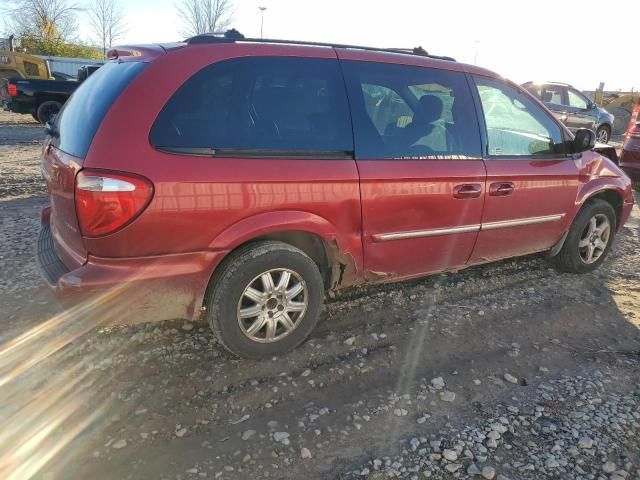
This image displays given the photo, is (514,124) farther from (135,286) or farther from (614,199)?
(135,286)

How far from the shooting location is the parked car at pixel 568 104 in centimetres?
1396

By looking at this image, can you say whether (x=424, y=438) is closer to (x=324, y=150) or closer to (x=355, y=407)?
(x=355, y=407)

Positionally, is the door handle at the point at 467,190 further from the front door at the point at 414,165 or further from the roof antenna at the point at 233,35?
the roof antenna at the point at 233,35

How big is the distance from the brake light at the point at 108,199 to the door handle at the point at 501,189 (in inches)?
95.5

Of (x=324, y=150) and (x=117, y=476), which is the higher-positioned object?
(x=324, y=150)

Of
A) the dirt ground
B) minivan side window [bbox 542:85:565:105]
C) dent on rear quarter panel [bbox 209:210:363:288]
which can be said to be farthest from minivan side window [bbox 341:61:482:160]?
minivan side window [bbox 542:85:565:105]

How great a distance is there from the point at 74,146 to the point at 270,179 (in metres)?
1.05

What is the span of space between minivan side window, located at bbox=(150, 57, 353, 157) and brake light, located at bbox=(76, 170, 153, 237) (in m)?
0.25

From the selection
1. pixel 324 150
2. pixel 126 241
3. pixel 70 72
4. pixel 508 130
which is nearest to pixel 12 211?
pixel 126 241

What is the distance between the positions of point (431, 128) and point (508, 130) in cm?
81

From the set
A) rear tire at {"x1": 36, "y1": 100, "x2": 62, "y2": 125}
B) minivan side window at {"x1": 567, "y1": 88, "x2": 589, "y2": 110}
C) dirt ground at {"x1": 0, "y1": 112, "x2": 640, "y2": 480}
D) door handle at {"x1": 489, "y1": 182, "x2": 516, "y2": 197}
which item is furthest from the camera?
rear tire at {"x1": 36, "y1": 100, "x2": 62, "y2": 125}

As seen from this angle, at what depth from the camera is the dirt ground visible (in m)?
2.25

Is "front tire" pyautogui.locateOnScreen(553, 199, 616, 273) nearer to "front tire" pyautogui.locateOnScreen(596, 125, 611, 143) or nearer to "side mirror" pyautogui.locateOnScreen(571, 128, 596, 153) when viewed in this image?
"side mirror" pyautogui.locateOnScreen(571, 128, 596, 153)

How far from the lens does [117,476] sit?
6.97ft
